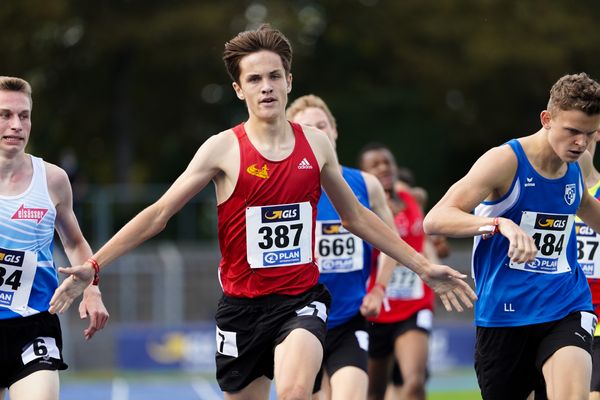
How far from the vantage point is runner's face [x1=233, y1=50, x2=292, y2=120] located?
6.72 m

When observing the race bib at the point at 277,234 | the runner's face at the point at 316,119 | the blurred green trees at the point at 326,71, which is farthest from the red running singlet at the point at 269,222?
the blurred green trees at the point at 326,71

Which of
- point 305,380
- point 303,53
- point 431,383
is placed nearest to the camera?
point 305,380

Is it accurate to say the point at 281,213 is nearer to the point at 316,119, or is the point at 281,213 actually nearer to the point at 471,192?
the point at 471,192

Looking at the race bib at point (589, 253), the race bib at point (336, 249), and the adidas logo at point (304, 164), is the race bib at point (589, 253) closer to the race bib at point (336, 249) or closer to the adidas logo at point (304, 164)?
the race bib at point (336, 249)

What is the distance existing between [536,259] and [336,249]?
6.16 ft

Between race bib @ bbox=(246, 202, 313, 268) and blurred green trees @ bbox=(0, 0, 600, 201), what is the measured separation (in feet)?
65.1

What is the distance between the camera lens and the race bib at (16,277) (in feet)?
21.8

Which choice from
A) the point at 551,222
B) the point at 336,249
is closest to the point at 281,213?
the point at 551,222

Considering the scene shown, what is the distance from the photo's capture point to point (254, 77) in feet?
22.2

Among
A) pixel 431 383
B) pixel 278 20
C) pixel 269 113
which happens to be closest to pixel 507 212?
pixel 269 113

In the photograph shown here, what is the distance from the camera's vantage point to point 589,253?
26.8 feet

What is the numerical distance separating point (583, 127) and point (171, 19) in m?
20.5

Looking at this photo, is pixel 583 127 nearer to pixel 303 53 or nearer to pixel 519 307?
pixel 519 307

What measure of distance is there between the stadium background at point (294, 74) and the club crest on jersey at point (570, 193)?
17407 millimetres
